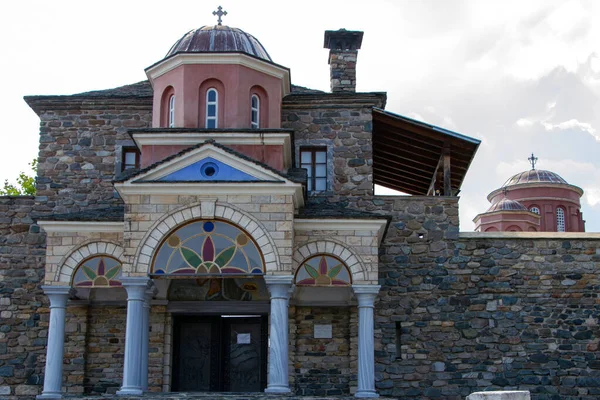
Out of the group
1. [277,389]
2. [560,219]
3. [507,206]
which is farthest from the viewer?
[560,219]

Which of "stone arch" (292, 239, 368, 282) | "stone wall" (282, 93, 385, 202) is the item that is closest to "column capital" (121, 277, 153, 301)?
"stone arch" (292, 239, 368, 282)

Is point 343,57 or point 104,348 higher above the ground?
point 343,57

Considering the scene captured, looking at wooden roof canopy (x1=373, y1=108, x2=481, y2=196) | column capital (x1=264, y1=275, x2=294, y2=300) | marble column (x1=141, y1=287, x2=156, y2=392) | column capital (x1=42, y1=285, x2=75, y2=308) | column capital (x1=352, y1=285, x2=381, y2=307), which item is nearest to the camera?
column capital (x1=264, y1=275, x2=294, y2=300)

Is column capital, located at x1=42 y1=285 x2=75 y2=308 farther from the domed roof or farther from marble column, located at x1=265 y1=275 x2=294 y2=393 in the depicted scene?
the domed roof

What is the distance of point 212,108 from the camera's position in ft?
60.0

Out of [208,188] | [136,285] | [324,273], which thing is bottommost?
[136,285]

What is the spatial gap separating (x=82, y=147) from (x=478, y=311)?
9.62 m

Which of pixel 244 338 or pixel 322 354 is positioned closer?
pixel 322 354

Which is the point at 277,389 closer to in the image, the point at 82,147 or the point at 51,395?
the point at 51,395

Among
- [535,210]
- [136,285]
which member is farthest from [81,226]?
[535,210]

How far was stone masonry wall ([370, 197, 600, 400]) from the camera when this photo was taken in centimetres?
1916

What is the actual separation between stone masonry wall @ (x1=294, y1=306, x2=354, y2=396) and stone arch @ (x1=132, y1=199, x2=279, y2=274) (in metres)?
3.40

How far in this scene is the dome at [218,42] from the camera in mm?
18703

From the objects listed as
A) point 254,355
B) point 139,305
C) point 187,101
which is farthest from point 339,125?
point 139,305
